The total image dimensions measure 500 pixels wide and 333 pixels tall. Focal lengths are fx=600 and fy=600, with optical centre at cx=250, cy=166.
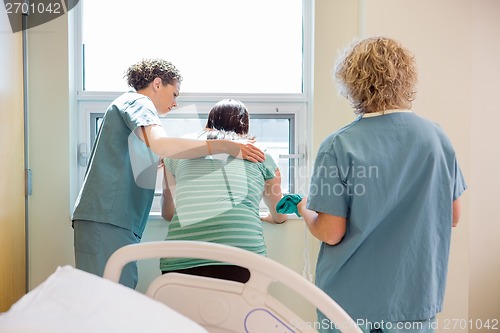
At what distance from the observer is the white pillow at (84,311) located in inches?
29.5

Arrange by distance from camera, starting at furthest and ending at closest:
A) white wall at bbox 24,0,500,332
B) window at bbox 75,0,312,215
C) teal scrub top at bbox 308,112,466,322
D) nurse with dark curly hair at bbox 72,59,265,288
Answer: window at bbox 75,0,312,215 → white wall at bbox 24,0,500,332 → nurse with dark curly hair at bbox 72,59,265,288 → teal scrub top at bbox 308,112,466,322

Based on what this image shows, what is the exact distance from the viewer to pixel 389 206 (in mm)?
1374

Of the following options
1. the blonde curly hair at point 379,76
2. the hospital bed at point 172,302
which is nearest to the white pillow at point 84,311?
the hospital bed at point 172,302

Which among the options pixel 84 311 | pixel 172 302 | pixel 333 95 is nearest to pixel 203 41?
pixel 333 95

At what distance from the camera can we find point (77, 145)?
7.75 feet

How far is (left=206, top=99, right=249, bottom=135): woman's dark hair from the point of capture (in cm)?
192

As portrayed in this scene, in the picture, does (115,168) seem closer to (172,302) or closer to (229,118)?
(229,118)

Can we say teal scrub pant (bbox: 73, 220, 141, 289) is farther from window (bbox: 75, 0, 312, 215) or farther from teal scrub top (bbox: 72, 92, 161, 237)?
window (bbox: 75, 0, 312, 215)

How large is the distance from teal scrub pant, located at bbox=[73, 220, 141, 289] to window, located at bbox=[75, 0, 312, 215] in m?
0.53

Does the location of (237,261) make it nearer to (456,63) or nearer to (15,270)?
(15,270)

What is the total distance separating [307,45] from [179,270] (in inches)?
44.7

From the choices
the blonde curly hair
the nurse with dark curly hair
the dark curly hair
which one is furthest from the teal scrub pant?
the blonde curly hair

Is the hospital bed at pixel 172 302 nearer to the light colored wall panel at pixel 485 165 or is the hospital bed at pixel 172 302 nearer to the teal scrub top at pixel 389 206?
the teal scrub top at pixel 389 206

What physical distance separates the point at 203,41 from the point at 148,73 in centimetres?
50
